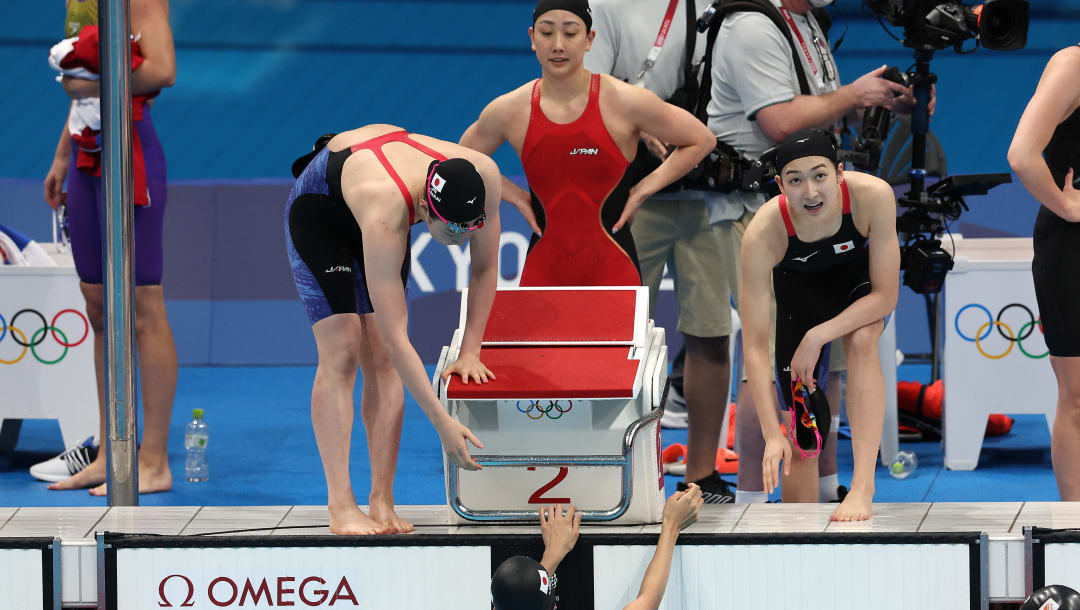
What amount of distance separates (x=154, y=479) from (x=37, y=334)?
3.04ft

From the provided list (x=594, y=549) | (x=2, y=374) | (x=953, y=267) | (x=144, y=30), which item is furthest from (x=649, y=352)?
(x=2, y=374)

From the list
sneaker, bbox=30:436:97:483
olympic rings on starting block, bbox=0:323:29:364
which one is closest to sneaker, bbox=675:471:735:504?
sneaker, bbox=30:436:97:483

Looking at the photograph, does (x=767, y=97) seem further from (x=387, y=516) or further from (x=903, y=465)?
(x=387, y=516)

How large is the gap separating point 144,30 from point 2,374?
1624 millimetres

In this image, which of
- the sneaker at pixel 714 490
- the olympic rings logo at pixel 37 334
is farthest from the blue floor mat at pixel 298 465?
the olympic rings logo at pixel 37 334

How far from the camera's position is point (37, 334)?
586 centimetres

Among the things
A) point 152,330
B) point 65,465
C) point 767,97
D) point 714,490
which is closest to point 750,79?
point 767,97

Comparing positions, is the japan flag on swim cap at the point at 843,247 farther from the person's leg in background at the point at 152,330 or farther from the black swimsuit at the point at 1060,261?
the person's leg in background at the point at 152,330

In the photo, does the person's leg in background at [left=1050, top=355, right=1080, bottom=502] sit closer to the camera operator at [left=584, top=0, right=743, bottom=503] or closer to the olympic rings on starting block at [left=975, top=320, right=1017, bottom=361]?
the camera operator at [left=584, top=0, right=743, bottom=503]

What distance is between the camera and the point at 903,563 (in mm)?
3729

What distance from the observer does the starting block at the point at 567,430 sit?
3893 mm

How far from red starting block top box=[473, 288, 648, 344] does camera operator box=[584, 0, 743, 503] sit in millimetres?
782

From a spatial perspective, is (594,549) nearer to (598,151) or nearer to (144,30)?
(598,151)

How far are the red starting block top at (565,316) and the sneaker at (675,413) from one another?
2549 millimetres
